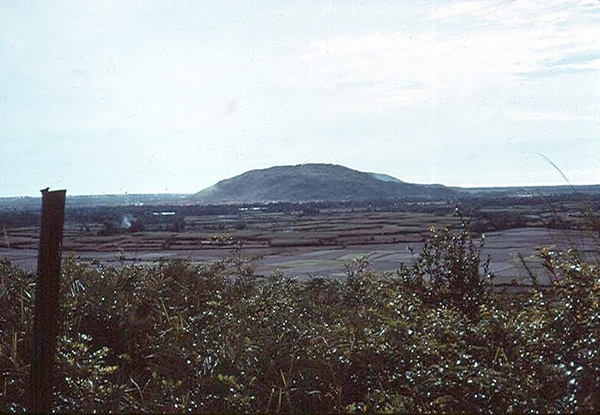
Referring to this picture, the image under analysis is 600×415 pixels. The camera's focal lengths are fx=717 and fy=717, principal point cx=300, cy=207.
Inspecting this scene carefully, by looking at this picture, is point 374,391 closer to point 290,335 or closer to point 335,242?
point 290,335

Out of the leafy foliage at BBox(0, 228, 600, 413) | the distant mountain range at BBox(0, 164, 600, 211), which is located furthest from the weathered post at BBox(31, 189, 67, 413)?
the distant mountain range at BBox(0, 164, 600, 211)

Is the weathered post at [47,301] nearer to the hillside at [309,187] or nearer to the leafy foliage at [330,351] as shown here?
the leafy foliage at [330,351]

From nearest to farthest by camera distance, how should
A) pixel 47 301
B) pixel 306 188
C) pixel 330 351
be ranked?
pixel 47 301 < pixel 330 351 < pixel 306 188

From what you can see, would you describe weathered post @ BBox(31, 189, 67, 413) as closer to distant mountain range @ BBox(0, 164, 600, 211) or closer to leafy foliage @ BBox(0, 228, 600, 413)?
leafy foliage @ BBox(0, 228, 600, 413)

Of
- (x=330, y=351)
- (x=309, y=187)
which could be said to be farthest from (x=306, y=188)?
(x=330, y=351)

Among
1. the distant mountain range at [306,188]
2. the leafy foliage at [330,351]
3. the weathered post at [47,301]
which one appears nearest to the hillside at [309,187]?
the distant mountain range at [306,188]

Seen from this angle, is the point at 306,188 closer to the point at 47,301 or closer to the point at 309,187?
the point at 309,187
